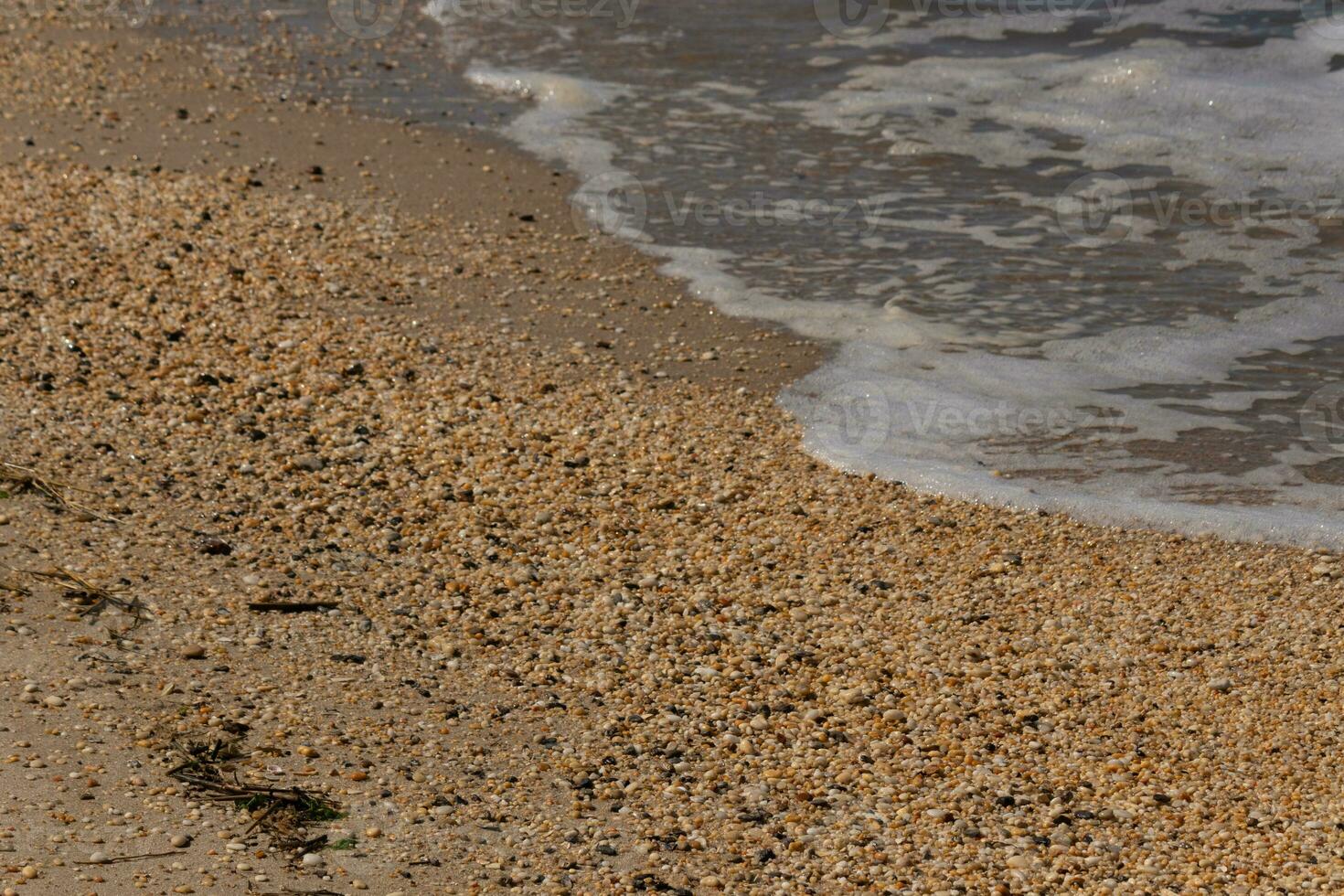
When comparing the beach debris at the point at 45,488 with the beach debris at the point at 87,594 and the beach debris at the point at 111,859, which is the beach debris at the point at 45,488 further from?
the beach debris at the point at 111,859

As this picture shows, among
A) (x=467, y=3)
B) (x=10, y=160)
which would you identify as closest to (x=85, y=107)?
(x=10, y=160)

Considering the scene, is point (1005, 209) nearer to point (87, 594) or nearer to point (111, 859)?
point (87, 594)

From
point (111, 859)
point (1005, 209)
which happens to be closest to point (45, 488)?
point (111, 859)

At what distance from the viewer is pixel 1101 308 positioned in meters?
6.61

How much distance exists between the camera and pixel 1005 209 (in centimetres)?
782

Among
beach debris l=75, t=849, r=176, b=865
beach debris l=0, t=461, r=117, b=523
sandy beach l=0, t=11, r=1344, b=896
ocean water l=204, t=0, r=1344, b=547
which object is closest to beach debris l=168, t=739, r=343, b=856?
sandy beach l=0, t=11, r=1344, b=896

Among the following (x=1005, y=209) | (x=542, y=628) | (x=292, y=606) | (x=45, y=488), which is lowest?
(x=542, y=628)

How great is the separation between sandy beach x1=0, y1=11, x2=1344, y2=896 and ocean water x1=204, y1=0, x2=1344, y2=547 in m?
0.45

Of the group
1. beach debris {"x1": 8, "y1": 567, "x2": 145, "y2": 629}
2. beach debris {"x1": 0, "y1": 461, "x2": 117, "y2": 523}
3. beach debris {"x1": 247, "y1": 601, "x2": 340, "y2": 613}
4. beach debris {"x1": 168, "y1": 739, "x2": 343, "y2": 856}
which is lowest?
beach debris {"x1": 168, "y1": 739, "x2": 343, "y2": 856}

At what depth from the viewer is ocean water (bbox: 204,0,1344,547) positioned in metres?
5.39

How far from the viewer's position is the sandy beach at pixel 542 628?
10.4 feet

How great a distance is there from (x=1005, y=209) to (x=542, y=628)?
470 centimetres

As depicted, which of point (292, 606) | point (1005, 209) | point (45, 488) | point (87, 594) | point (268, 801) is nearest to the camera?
point (268, 801)

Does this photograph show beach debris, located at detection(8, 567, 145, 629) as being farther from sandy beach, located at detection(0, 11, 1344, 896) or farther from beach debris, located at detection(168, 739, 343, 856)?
beach debris, located at detection(168, 739, 343, 856)
